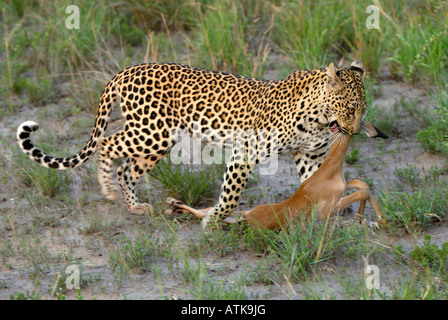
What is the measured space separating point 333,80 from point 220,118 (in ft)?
3.79

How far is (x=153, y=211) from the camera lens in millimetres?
6465

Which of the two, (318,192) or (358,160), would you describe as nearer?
(318,192)

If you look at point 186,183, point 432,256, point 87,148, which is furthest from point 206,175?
point 432,256

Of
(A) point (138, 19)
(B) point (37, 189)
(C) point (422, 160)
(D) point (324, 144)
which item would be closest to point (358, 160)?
(C) point (422, 160)

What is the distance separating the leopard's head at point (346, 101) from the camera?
5.71m

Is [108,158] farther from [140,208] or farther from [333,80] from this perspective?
[333,80]

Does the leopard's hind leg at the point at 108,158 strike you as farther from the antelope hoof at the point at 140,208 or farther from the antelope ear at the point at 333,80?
the antelope ear at the point at 333,80

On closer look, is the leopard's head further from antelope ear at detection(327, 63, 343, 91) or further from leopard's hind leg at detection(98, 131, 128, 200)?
leopard's hind leg at detection(98, 131, 128, 200)

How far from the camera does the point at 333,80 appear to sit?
5672 mm

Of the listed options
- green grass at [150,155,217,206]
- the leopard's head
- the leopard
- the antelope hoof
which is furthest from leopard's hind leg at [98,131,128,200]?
the leopard's head

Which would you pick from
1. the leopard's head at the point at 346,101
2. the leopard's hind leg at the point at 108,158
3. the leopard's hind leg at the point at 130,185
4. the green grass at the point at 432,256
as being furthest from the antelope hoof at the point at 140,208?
the green grass at the point at 432,256

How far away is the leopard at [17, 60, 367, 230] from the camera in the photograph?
19.3ft
